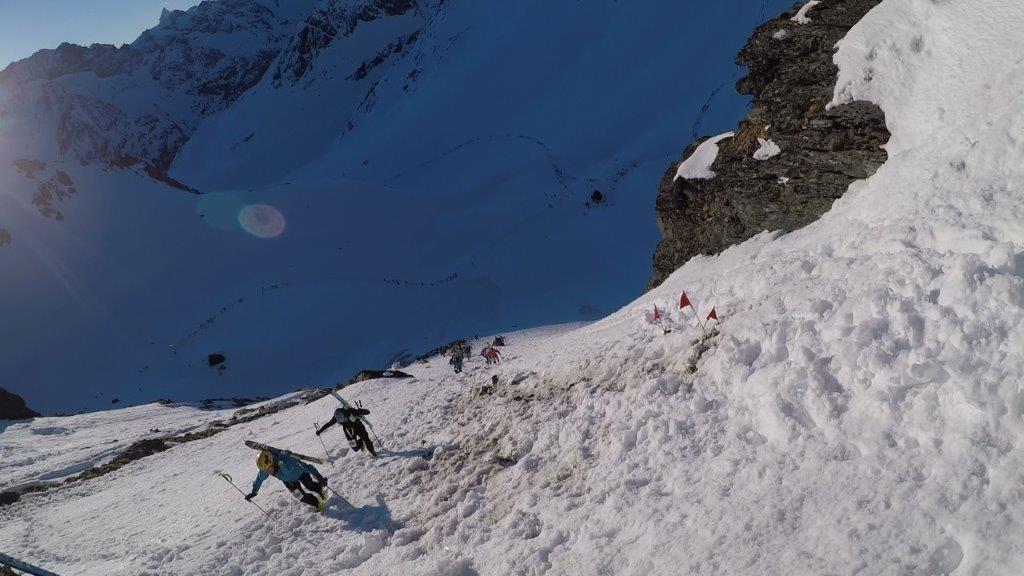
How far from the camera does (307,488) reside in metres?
10.4

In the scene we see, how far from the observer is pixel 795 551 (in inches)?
207

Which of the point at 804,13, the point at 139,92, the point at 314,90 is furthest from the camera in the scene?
the point at 139,92

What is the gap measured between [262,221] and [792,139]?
4386 cm

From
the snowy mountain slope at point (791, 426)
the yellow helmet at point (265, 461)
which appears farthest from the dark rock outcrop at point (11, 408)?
the yellow helmet at point (265, 461)

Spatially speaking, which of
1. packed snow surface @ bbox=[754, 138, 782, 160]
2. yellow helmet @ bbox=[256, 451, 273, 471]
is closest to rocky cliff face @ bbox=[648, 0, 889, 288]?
packed snow surface @ bbox=[754, 138, 782, 160]

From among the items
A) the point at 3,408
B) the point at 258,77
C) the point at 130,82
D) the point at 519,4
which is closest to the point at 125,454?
the point at 3,408

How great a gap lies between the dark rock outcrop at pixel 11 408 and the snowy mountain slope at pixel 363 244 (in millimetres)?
5704

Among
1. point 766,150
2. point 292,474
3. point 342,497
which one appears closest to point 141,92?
point 292,474

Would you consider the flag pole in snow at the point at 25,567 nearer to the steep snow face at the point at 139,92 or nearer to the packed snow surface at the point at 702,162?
the packed snow surface at the point at 702,162

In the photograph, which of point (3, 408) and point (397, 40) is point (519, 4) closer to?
point (397, 40)

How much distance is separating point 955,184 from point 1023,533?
528 cm

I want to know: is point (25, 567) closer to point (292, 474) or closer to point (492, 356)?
point (292, 474)

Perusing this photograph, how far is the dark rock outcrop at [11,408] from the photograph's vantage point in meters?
27.4

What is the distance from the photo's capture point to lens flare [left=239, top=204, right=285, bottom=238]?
1852 inches
